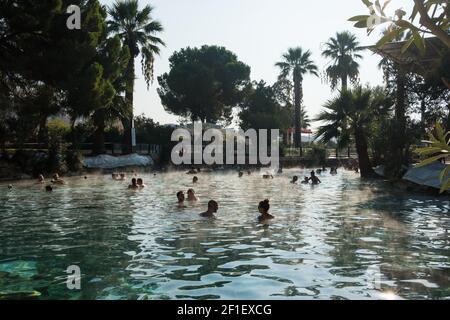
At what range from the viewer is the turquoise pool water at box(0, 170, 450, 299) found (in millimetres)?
7030

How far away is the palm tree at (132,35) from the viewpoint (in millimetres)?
37844

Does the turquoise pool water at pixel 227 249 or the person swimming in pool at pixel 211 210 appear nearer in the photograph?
the turquoise pool water at pixel 227 249

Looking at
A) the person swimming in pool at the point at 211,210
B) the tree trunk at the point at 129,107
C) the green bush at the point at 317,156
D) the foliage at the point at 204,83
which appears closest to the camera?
the person swimming in pool at the point at 211,210

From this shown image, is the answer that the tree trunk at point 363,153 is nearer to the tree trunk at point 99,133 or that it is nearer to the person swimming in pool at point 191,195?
the person swimming in pool at point 191,195

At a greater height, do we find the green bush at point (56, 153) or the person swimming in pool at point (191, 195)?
the green bush at point (56, 153)

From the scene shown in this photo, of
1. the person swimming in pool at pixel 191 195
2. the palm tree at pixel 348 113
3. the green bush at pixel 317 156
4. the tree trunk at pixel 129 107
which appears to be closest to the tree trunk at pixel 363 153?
the palm tree at pixel 348 113

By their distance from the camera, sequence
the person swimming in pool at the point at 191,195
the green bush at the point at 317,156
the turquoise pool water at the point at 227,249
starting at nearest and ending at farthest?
the turquoise pool water at the point at 227,249, the person swimming in pool at the point at 191,195, the green bush at the point at 317,156

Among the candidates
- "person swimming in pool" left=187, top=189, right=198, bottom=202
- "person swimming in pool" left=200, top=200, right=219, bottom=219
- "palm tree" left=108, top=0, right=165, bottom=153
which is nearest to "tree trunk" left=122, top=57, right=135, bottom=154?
"palm tree" left=108, top=0, right=165, bottom=153

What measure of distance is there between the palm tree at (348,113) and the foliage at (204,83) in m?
37.4

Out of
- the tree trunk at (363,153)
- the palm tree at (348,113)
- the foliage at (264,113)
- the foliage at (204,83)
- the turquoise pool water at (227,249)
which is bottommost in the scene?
the turquoise pool water at (227,249)

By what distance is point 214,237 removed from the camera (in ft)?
36.7

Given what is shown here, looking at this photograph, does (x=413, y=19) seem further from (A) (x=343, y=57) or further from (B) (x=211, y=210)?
(A) (x=343, y=57)

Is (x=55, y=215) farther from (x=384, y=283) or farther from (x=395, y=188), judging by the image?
(x=395, y=188)
